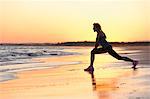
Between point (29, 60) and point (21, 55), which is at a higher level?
point (29, 60)

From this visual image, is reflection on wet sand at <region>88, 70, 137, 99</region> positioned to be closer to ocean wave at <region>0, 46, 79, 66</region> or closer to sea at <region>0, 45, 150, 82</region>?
sea at <region>0, 45, 150, 82</region>

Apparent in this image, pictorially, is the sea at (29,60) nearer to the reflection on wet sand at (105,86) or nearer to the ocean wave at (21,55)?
the ocean wave at (21,55)

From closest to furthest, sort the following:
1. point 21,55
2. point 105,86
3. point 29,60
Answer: point 105,86 → point 29,60 → point 21,55

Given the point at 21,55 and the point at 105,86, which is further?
the point at 21,55

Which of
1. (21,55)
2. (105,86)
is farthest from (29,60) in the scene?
(105,86)

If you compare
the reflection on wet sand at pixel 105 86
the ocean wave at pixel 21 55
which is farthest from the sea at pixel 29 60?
the reflection on wet sand at pixel 105 86

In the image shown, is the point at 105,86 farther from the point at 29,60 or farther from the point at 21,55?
the point at 21,55

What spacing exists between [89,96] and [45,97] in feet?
2.58

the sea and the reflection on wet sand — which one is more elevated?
the reflection on wet sand

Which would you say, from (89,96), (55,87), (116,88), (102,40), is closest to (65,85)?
(55,87)

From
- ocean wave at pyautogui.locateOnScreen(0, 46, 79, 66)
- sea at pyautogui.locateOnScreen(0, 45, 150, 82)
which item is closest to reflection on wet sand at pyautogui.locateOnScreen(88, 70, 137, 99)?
sea at pyautogui.locateOnScreen(0, 45, 150, 82)

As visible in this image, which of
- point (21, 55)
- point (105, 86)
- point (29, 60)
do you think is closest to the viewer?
point (105, 86)

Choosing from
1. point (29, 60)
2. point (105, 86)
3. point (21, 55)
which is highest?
point (105, 86)

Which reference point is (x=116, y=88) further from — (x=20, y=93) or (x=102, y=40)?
(x=102, y=40)
